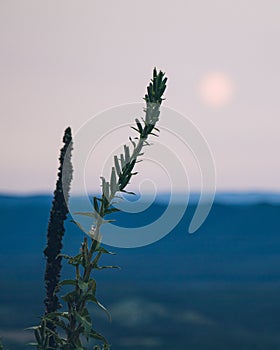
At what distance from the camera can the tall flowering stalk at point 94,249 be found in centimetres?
495

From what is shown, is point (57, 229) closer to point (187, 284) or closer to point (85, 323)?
point (85, 323)

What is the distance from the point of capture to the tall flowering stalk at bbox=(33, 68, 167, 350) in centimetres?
495

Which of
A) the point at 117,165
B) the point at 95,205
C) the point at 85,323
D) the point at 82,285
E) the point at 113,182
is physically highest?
the point at 117,165

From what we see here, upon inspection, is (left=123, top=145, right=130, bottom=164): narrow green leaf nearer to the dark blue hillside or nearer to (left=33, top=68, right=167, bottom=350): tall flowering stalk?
(left=33, top=68, right=167, bottom=350): tall flowering stalk

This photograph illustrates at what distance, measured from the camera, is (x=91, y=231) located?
505 cm

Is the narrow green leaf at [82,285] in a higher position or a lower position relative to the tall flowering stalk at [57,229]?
lower

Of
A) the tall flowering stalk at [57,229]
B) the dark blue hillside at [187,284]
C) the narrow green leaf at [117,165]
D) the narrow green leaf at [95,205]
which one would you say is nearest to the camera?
the narrow green leaf at [117,165]

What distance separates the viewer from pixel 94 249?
16.7 ft

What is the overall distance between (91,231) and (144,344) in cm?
4341

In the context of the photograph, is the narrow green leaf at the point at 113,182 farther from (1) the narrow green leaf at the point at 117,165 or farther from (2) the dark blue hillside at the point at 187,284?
(2) the dark blue hillside at the point at 187,284

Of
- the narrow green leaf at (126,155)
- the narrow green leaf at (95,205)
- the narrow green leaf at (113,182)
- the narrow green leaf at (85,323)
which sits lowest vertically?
the narrow green leaf at (85,323)

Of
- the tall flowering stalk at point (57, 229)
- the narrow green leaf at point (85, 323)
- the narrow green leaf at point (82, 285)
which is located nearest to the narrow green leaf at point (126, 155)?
the narrow green leaf at point (82, 285)

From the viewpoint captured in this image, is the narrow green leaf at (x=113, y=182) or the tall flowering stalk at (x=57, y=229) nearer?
the narrow green leaf at (x=113, y=182)

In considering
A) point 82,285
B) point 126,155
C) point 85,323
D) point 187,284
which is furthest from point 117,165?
point 187,284
